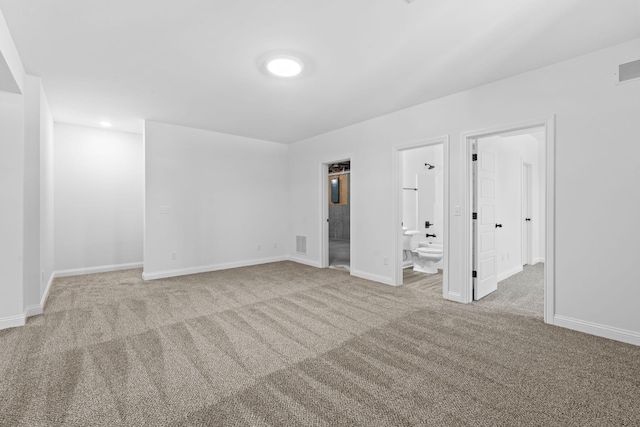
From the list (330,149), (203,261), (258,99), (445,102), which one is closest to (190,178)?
(203,261)

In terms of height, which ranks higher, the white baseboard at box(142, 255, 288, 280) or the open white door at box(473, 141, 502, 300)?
the open white door at box(473, 141, 502, 300)

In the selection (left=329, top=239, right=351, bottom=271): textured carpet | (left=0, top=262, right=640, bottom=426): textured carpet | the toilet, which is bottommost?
(left=0, top=262, right=640, bottom=426): textured carpet

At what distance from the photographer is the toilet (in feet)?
16.6

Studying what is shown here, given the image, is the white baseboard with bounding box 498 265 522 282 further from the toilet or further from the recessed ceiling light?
the recessed ceiling light

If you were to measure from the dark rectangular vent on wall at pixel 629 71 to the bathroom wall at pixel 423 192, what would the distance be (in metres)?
3.35

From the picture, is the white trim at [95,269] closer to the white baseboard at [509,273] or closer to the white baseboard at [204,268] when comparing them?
the white baseboard at [204,268]

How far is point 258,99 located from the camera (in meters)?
3.83

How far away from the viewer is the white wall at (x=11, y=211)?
2.82 metres

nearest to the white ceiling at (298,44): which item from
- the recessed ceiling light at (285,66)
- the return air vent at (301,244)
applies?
the recessed ceiling light at (285,66)

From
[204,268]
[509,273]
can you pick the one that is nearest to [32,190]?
[204,268]

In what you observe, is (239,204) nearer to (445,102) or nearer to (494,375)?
(445,102)

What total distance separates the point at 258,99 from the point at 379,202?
2.32m

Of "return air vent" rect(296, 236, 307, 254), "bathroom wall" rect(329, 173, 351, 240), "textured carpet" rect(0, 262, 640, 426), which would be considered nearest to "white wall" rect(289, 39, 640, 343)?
"textured carpet" rect(0, 262, 640, 426)

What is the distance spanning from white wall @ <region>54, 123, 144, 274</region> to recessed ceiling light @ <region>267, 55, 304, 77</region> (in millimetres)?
4051
